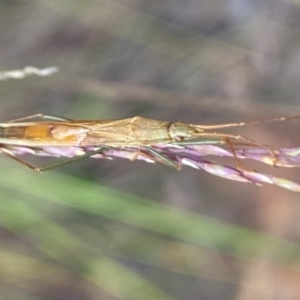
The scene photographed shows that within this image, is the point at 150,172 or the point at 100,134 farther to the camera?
the point at 150,172

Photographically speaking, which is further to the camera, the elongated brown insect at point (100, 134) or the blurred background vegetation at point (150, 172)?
the blurred background vegetation at point (150, 172)

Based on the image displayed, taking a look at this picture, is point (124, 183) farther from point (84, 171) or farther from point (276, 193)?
point (276, 193)

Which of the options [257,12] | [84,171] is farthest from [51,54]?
[257,12]

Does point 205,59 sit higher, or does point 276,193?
point 205,59

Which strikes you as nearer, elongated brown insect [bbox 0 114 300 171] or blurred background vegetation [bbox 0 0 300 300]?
elongated brown insect [bbox 0 114 300 171]

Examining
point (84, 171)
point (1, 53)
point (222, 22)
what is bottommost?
point (84, 171)

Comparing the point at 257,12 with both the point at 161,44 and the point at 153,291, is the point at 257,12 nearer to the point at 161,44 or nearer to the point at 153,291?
the point at 161,44
